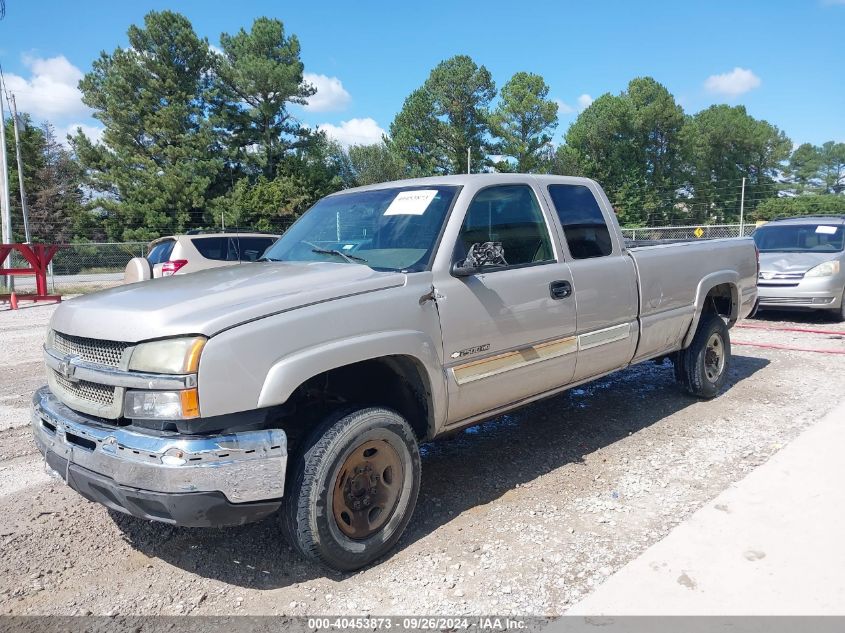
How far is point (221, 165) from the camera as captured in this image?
138 ft

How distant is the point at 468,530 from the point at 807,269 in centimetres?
919

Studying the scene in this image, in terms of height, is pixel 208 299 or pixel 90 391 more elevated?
pixel 208 299

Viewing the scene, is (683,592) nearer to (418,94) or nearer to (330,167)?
(330,167)

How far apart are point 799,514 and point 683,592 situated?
119 cm

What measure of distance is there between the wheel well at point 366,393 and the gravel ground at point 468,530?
2.25ft

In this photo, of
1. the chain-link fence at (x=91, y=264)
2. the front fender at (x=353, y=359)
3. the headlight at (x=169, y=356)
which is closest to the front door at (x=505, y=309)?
the front fender at (x=353, y=359)

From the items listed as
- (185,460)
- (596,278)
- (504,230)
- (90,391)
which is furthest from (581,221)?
(90,391)

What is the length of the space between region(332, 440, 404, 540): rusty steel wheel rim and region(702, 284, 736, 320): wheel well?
3878mm

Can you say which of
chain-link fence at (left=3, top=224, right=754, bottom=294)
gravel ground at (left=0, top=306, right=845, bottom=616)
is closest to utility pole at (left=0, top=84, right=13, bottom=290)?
chain-link fence at (left=3, top=224, right=754, bottom=294)

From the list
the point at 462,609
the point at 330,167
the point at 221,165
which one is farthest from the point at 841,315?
the point at 330,167

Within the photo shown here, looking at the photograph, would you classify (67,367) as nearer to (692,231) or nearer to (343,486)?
(343,486)

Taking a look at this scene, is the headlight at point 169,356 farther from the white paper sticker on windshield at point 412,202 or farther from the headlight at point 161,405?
the white paper sticker on windshield at point 412,202

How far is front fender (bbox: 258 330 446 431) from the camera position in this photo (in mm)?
2742

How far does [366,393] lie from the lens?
11.6 feet
